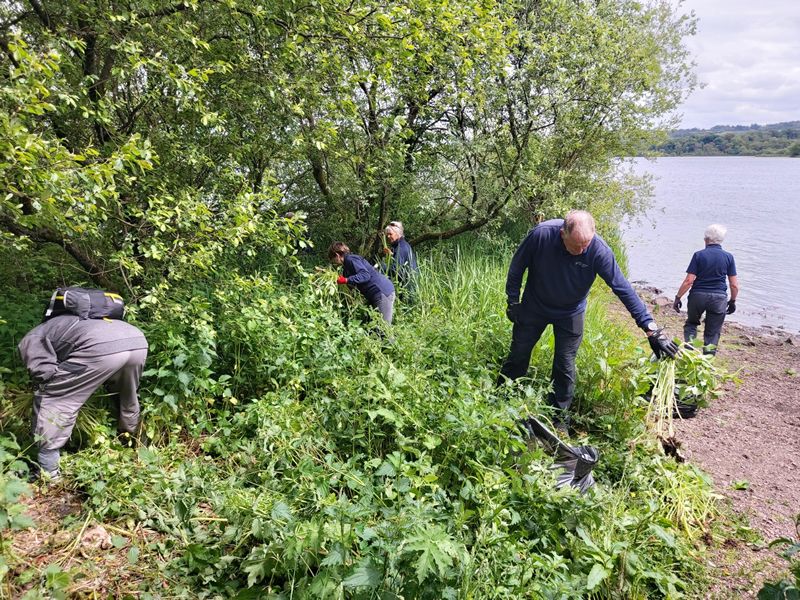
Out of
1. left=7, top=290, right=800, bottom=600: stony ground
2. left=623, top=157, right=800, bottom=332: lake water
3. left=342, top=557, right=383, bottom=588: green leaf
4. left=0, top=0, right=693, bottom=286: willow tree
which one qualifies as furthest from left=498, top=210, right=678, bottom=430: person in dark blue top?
left=623, top=157, right=800, bottom=332: lake water

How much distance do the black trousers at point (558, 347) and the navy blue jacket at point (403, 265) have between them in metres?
1.92

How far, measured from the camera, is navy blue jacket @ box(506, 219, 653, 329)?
12.4 feet

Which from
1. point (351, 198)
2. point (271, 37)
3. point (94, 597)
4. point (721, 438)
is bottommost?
point (721, 438)

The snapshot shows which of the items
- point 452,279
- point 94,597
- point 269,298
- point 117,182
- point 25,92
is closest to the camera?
point 94,597

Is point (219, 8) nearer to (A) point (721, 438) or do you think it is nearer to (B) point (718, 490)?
(B) point (718, 490)

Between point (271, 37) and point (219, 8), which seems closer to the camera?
point (219, 8)

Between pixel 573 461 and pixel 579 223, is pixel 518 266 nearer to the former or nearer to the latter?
pixel 579 223

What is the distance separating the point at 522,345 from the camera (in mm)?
4293

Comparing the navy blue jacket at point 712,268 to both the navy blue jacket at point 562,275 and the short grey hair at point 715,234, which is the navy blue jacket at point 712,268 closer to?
the short grey hair at point 715,234

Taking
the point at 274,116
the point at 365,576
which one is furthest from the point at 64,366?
the point at 274,116

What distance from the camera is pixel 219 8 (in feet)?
13.4

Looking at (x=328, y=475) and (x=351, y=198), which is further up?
(x=351, y=198)

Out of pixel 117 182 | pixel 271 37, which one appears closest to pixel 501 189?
pixel 271 37

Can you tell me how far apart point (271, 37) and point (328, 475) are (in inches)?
149
